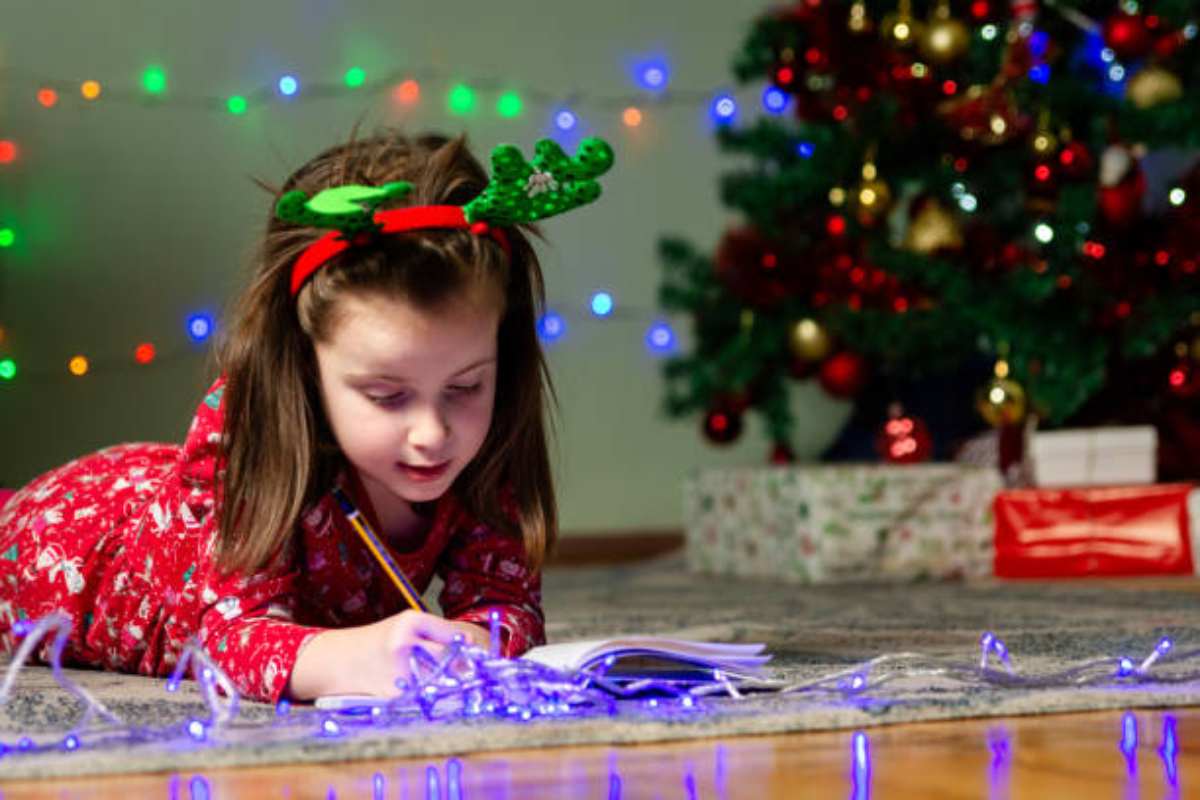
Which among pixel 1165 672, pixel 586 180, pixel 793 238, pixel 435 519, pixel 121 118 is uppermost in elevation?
pixel 121 118

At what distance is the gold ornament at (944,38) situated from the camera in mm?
2779

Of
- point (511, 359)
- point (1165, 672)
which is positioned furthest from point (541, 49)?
point (1165, 672)

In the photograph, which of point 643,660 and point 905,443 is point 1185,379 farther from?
point 643,660

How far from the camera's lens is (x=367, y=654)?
1162 mm

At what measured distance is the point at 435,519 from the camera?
1.42 meters

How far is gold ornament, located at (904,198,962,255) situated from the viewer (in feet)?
9.09

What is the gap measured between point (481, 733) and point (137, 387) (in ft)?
6.61

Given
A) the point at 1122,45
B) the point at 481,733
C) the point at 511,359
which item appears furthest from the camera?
the point at 1122,45

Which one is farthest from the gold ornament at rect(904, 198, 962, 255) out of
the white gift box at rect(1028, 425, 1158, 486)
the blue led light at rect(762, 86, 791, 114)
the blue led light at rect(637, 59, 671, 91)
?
the blue led light at rect(637, 59, 671, 91)

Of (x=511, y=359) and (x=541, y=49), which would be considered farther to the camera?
(x=541, y=49)

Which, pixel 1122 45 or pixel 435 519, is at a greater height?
pixel 1122 45

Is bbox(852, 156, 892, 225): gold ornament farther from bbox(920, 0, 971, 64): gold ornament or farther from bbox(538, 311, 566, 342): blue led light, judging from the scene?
bbox(538, 311, 566, 342): blue led light

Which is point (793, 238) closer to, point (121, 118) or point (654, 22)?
point (654, 22)

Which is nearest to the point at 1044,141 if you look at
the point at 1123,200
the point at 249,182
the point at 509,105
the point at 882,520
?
the point at 1123,200
